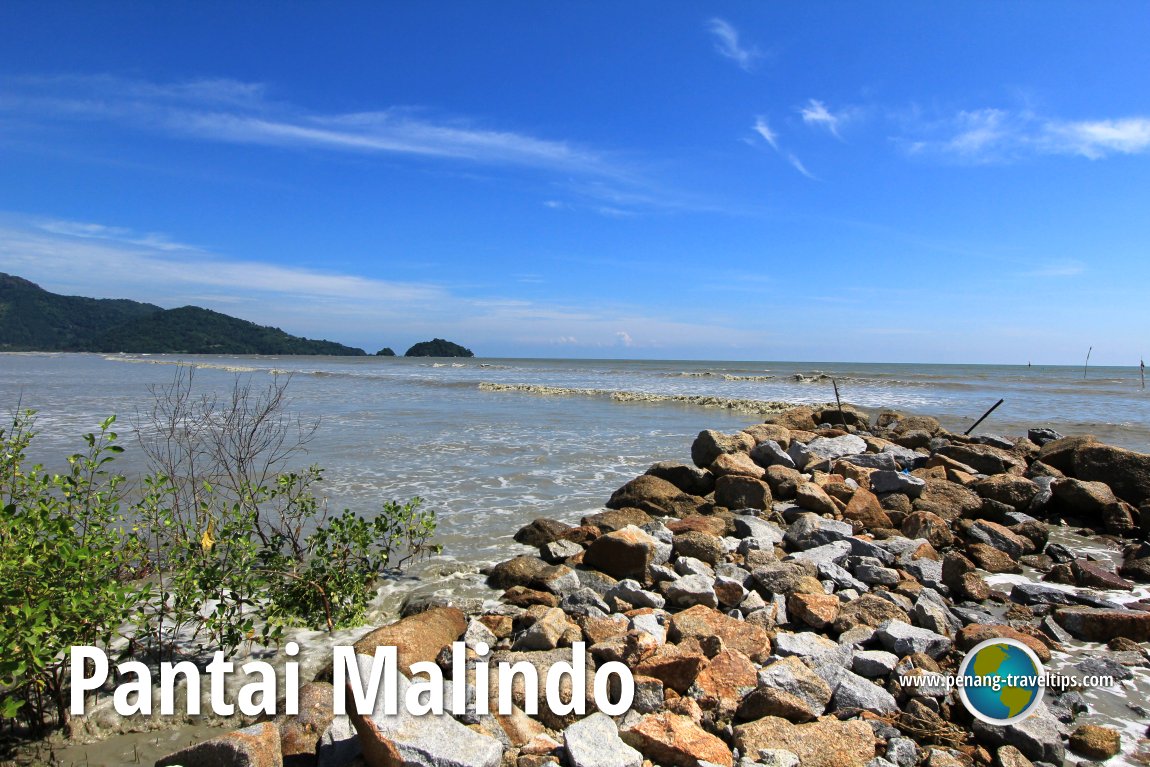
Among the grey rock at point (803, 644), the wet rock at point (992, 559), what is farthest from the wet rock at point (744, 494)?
the grey rock at point (803, 644)

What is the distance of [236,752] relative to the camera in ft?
10.5

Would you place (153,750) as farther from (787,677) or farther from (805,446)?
(805,446)

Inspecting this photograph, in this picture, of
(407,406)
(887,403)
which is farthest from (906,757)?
(887,403)

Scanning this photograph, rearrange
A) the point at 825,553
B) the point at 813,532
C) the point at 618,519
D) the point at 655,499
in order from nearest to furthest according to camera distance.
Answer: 1. the point at 825,553
2. the point at 813,532
3. the point at 618,519
4. the point at 655,499

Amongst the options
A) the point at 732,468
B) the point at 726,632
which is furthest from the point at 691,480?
the point at 726,632

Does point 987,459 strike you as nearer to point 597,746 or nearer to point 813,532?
point 813,532

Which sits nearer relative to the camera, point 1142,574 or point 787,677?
point 787,677

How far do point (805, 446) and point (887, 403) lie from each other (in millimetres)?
23629

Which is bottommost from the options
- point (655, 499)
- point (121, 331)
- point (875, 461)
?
point (655, 499)

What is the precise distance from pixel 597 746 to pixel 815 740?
1.22 metres

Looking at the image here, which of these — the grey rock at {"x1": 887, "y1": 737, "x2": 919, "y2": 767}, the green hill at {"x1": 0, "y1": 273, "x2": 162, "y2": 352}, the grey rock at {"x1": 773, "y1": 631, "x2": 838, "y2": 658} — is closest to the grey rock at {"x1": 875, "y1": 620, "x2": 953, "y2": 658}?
the grey rock at {"x1": 773, "y1": 631, "x2": 838, "y2": 658}

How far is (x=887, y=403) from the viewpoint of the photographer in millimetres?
33531

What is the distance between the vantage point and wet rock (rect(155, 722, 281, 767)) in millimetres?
3189

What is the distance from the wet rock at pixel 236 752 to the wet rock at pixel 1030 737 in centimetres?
386
